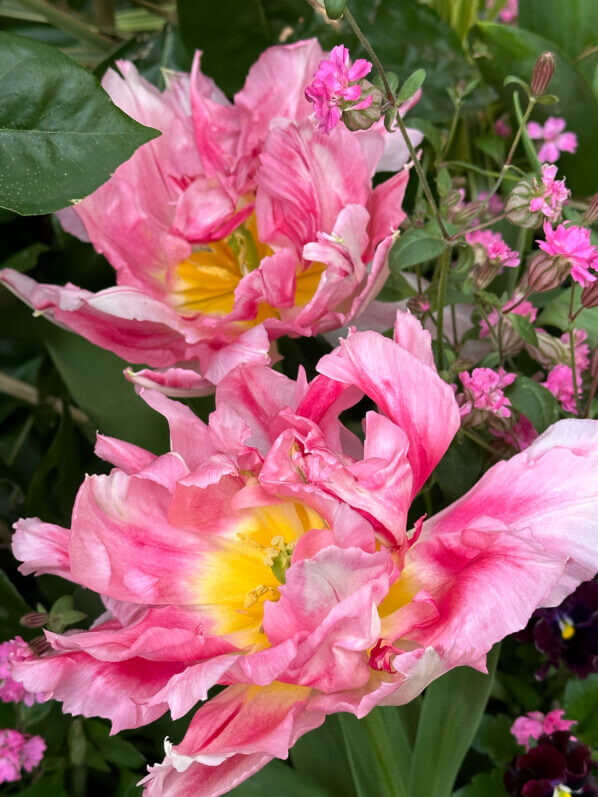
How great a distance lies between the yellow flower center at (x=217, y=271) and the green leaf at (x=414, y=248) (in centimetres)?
13

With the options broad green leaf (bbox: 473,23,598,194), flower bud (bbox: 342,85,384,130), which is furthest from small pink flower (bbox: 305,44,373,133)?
broad green leaf (bbox: 473,23,598,194)

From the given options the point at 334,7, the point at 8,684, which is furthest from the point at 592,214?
the point at 8,684

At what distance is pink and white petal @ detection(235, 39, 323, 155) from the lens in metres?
0.44

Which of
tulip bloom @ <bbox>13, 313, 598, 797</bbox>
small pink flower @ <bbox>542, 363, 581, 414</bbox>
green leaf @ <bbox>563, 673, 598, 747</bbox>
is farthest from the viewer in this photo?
green leaf @ <bbox>563, 673, 598, 747</bbox>

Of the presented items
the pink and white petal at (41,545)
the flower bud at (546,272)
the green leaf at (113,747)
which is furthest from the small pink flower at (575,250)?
the green leaf at (113,747)

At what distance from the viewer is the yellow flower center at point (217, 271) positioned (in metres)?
0.47

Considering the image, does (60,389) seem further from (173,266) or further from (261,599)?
(261,599)

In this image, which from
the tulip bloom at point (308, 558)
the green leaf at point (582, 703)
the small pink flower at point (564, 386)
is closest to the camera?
the tulip bloom at point (308, 558)

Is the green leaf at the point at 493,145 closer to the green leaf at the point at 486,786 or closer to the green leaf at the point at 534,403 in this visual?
the green leaf at the point at 534,403

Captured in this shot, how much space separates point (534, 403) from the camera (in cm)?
36

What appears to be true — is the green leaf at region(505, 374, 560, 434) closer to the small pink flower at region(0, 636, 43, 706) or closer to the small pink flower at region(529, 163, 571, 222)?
the small pink flower at region(529, 163, 571, 222)

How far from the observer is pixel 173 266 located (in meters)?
0.46

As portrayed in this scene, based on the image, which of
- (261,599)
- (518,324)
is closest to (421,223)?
(518,324)

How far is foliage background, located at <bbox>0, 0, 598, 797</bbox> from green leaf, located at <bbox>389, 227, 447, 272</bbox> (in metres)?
0.06
